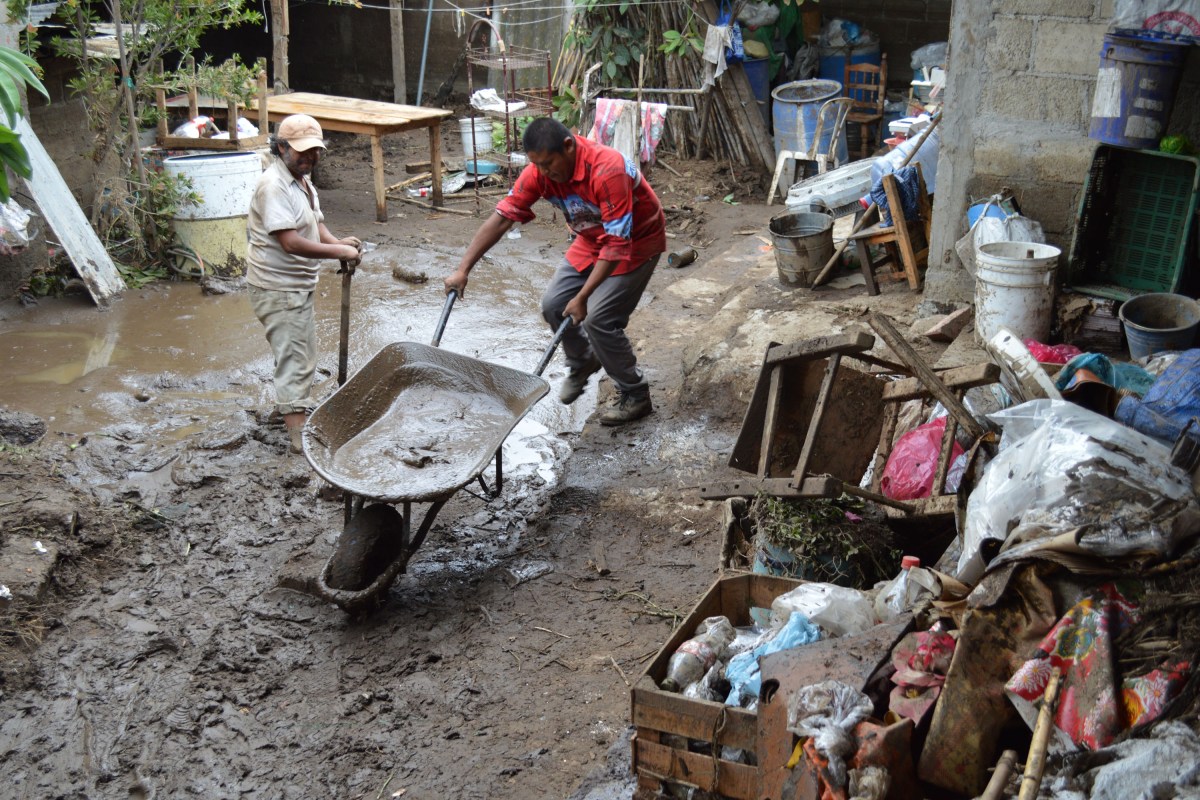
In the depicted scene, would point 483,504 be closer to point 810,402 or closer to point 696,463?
point 696,463

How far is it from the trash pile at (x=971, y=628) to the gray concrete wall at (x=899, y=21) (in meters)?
8.17

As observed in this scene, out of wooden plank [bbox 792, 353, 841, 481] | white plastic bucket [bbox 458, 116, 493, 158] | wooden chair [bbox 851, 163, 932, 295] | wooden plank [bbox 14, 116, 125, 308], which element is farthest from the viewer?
white plastic bucket [bbox 458, 116, 493, 158]

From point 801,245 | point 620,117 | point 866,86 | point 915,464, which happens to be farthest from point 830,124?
point 915,464

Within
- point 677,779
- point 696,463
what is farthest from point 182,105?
point 677,779

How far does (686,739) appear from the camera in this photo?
2.96 metres

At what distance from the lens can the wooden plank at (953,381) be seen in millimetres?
3590

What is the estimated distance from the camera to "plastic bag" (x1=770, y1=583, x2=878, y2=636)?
125 inches

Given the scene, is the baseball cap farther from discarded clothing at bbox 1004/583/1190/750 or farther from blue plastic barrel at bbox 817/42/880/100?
blue plastic barrel at bbox 817/42/880/100

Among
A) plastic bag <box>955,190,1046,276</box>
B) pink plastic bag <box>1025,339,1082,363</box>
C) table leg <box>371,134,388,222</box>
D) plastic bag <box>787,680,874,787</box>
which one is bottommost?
table leg <box>371,134,388,222</box>

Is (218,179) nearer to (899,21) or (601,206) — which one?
(601,206)

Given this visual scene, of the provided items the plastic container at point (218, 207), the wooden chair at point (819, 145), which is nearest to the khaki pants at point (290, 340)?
the plastic container at point (218, 207)

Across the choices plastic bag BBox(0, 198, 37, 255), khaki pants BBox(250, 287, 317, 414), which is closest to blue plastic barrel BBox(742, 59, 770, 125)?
khaki pants BBox(250, 287, 317, 414)

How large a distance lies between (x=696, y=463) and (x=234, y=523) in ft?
7.91

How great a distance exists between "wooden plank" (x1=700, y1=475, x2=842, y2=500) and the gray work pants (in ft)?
7.22
